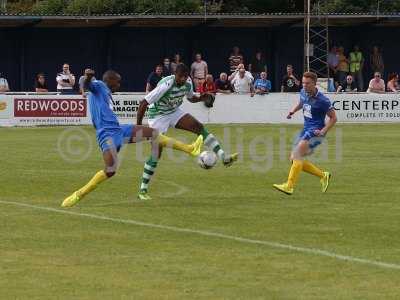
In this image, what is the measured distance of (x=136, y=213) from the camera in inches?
564

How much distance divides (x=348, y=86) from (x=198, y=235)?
100 ft

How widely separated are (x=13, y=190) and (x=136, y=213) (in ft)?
10.9

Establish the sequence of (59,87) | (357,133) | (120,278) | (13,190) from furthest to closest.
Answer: (59,87), (357,133), (13,190), (120,278)

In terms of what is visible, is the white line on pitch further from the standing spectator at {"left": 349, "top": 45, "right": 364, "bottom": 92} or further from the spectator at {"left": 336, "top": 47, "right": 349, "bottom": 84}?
the standing spectator at {"left": 349, "top": 45, "right": 364, "bottom": 92}

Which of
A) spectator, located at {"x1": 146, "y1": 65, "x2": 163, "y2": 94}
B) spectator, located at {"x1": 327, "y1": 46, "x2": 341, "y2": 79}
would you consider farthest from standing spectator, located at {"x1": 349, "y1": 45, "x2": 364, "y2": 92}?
spectator, located at {"x1": 146, "y1": 65, "x2": 163, "y2": 94}

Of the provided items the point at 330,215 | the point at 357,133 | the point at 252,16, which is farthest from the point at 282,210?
the point at 252,16

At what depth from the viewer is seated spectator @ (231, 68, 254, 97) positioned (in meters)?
37.3

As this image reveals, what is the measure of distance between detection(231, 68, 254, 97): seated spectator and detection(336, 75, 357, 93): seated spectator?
4526mm

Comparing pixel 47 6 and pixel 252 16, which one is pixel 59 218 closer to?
pixel 252 16

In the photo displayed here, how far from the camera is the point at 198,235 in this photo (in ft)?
40.3

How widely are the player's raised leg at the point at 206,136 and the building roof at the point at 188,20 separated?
25.9 m

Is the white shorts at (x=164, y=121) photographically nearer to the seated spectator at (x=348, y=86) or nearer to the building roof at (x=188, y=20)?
the seated spectator at (x=348, y=86)

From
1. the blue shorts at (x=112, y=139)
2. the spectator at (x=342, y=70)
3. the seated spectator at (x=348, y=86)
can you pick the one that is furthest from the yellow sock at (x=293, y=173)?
the spectator at (x=342, y=70)

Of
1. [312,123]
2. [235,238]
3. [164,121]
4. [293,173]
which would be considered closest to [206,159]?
[293,173]
